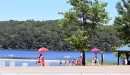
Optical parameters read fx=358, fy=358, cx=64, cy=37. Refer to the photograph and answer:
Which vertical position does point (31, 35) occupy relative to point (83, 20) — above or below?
above

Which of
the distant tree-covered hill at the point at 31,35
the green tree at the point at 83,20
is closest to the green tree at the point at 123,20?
the green tree at the point at 83,20

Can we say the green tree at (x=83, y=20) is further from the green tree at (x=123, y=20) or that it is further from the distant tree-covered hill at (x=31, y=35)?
the distant tree-covered hill at (x=31, y=35)

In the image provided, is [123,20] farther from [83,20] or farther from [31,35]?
[31,35]

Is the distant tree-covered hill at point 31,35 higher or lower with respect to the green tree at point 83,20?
higher

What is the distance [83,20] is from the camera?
122 ft

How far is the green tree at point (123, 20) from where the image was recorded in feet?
137

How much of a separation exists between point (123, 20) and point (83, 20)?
6.90m

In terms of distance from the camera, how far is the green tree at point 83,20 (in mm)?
36125

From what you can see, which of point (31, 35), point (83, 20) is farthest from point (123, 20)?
point (31, 35)

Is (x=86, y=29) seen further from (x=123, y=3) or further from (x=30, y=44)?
(x=30, y=44)

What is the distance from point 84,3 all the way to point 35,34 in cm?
11768

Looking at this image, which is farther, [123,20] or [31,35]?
[31,35]

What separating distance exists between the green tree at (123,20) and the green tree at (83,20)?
579 centimetres

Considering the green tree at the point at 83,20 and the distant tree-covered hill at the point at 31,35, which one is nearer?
the green tree at the point at 83,20
